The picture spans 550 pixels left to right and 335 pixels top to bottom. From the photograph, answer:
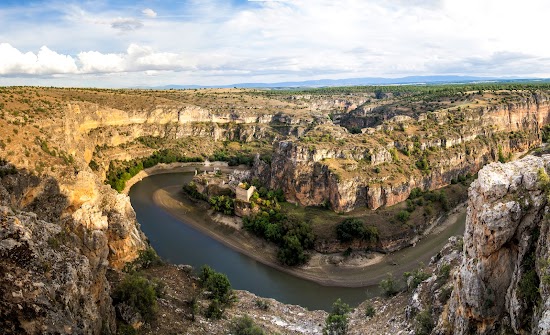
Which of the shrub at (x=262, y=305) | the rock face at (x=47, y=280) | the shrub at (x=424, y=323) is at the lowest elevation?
the shrub at (x=262, y=305)

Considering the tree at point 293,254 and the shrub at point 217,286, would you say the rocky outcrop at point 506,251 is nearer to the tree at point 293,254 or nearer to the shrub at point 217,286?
the shrub at point 217,286

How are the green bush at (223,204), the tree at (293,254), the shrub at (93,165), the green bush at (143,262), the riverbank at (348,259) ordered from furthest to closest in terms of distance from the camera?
the shrub at (93,165) → the green bush at (223,204) → the tree at (293,254) → the riverbank at (348,259) → the green bush at (143,262)

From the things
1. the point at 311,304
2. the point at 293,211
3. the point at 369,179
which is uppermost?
the point at 369,179

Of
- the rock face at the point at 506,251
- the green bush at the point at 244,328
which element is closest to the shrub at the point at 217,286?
the green bush at the point at 244,328

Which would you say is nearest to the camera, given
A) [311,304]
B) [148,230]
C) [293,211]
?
[311,304]

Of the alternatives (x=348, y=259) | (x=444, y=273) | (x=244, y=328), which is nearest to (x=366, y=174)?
(x=348, y=259)

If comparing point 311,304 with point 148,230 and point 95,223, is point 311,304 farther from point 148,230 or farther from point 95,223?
point 148,230

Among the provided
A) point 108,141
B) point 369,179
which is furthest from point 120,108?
point 369,179

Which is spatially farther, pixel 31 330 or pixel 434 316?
pixel 434 316
